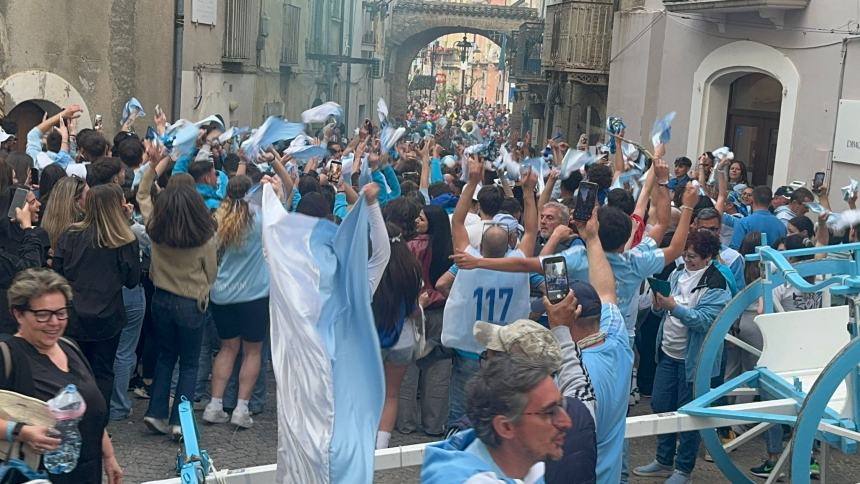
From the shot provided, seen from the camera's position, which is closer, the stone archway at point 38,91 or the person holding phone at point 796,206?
the person holding phone at point 796,206

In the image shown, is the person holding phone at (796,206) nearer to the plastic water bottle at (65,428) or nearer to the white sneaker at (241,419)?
the white sneaker at (241,419)

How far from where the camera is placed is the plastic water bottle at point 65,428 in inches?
134

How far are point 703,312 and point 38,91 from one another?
10.1 m

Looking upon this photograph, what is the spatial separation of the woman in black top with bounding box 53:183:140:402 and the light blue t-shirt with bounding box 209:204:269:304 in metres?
0.74

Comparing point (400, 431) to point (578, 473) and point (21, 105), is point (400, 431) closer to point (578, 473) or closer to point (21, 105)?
point (578, 473)

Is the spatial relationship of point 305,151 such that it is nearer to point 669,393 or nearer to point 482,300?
point 482,300

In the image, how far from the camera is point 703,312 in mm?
6281

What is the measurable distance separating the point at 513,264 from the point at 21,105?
396 inches

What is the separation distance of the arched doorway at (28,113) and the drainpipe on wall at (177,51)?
2841 mm

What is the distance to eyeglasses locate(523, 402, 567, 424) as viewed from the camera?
290cm

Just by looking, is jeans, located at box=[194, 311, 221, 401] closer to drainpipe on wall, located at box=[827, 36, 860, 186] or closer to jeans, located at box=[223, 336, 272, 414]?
jeans, located at box=[223, 336, 272, 414]

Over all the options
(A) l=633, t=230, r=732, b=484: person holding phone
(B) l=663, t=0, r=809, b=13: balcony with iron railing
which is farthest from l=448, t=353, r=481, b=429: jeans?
(B) l=663, t=0, r=809, b=13: balcony with iron railing

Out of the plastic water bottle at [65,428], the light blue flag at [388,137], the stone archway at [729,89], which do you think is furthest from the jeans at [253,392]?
the stone archway at [729,89]

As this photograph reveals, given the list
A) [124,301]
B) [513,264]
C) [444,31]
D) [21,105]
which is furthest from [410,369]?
[444,31]
